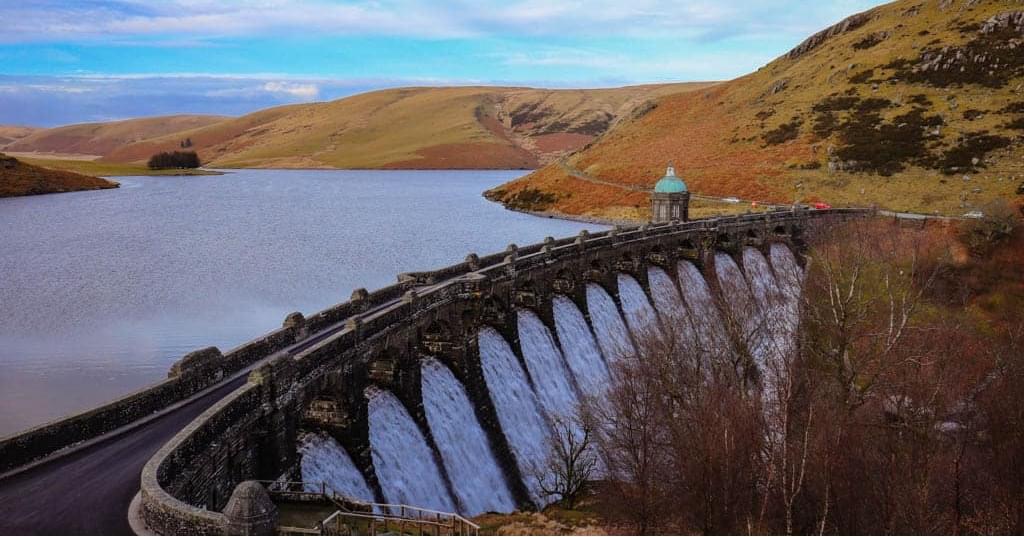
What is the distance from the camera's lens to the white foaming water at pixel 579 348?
159 feet

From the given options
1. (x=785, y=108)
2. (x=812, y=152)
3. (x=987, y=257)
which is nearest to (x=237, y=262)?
(x=987, y=257)

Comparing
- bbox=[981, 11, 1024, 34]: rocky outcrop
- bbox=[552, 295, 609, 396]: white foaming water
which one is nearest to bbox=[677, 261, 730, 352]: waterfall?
bbox=[552, 295, 609, 396]: white foaming water

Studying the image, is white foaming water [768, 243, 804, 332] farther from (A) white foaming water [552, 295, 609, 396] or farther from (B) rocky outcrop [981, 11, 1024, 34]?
(B) rocky outcrop [981, 11, 1024, 34]

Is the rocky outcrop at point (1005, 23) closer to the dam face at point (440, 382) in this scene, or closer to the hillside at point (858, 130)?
the hillside at point (858, 130)

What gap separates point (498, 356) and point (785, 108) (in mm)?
127588

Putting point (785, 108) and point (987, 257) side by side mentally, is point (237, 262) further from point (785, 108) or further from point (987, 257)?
point (785, 108)

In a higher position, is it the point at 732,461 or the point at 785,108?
the point at 785,108

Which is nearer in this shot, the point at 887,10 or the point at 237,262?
the point at 237,262

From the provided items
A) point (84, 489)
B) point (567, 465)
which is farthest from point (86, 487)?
point (567, 465)

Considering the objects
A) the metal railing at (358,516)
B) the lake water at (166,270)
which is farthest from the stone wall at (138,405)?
the lake water at (166,270)

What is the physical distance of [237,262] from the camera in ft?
292

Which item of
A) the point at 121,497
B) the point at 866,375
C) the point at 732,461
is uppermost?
the point at 121,497

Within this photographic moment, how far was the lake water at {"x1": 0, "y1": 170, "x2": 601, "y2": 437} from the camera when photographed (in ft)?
Answer: 168

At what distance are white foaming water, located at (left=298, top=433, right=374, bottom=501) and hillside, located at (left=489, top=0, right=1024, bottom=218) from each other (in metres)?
95.4
